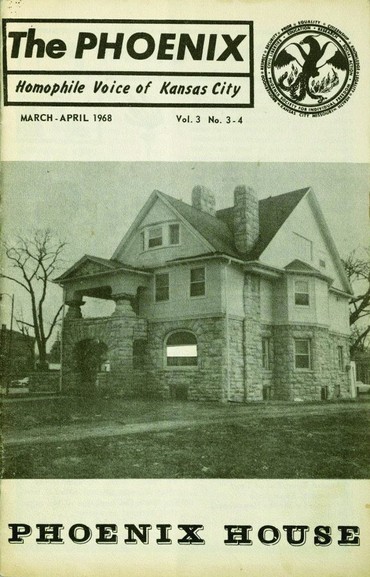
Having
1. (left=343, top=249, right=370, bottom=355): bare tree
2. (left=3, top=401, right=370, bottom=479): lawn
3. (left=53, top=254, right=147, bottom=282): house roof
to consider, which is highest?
(left=53, top=254, right=147, bottom=282): house roof

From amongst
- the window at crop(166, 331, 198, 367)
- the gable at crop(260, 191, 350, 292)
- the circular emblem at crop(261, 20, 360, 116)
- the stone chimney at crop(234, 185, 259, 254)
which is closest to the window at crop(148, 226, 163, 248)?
the stone chimney at crop(234, 185, 259, 254)

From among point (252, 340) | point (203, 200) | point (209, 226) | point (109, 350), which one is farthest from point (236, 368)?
point (203, 200)

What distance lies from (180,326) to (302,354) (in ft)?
3.12

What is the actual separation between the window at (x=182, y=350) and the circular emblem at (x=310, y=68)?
1.75 meters

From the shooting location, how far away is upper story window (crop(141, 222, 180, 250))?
3.57 meters

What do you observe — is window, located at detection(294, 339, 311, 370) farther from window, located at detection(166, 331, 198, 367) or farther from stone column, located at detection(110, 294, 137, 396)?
stone column, located at detection(110, 294, 137, 396)

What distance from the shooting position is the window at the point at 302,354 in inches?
144

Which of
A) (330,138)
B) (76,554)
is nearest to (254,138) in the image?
(330,138)

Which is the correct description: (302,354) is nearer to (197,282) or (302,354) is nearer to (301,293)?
(301,293)

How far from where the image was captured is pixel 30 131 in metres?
3.25

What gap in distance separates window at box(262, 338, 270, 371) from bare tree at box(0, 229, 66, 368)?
1.58 m

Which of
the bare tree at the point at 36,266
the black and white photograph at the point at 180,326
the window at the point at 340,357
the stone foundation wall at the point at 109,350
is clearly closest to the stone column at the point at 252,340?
the black and white photograph at the point at 180,326

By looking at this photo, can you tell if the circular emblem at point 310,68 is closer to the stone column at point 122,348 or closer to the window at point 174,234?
the window at point 174,234

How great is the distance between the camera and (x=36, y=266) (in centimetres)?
333
